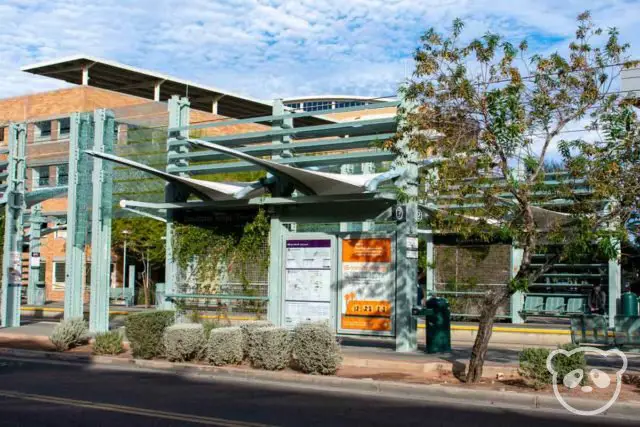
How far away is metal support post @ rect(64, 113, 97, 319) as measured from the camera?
22859 mm

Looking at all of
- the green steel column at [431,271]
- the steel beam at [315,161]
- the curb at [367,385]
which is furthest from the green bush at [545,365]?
the green steel column at [431,271]

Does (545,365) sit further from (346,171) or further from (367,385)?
(346,171)

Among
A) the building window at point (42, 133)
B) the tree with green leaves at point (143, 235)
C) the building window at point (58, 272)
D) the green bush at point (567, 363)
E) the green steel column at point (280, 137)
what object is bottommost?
the green bush at point (567, 363)

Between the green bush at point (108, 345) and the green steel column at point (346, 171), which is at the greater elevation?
the green steel column at point (346, 171)

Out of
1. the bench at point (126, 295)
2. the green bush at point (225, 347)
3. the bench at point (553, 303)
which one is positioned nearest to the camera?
the green bush at point (225, 347)

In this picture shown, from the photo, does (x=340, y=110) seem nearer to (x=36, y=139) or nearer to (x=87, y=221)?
(x=87, y=221)

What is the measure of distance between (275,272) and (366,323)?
2.54m

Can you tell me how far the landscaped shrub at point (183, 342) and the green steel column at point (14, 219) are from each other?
34.1 ft

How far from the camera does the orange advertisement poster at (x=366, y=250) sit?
1717 centimetres

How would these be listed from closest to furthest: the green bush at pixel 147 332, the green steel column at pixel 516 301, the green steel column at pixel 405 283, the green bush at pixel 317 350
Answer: the green bush at pixel 317 350 → the green bush at pixel 147 332 → the green steel column at pixel 405 283 → the green steel column at pixel 516 301

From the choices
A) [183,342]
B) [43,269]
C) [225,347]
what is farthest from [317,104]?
[225,347]

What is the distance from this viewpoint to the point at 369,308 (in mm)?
17203

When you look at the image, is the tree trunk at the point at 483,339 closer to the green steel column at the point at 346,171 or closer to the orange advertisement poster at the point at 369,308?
the orange advertisement poster at the point at 369,308

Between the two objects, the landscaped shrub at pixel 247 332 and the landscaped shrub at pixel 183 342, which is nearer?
the landscaped shrub at pixel 247 332
